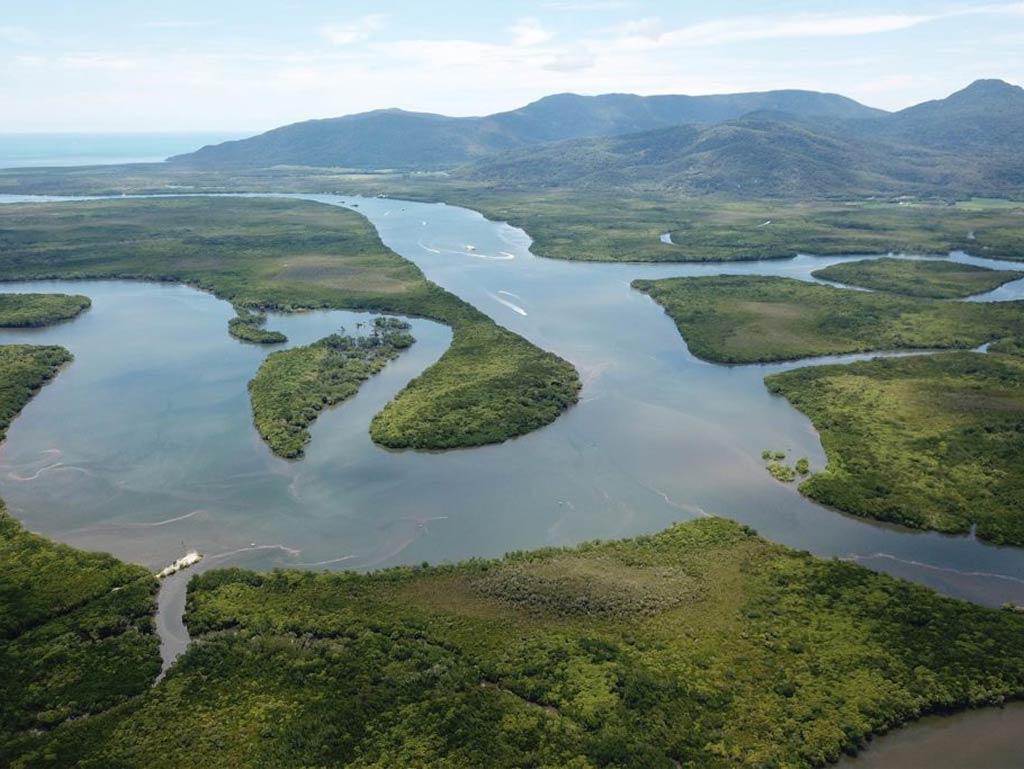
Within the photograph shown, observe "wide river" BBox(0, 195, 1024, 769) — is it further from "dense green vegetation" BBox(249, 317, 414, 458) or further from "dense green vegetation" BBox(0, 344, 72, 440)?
"dense green vegetation" BBox(249, 317, 414, 458)

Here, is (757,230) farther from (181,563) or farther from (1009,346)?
(181,563)

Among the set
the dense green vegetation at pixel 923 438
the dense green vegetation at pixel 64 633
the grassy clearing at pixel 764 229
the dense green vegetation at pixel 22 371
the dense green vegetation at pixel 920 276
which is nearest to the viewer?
the dense green vegetation at pixel 64 633

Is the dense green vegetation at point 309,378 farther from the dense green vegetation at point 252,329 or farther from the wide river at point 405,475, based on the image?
the dense green vegetation at point 252,329

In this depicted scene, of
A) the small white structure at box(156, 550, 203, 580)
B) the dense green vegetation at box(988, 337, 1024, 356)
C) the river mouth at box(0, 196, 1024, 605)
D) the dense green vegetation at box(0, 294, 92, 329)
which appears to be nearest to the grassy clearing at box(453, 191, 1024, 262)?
the dense green vegetation at box(988, 337, 1024, 356)

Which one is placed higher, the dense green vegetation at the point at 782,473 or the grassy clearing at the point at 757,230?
the grassy clearing at the point at 757,230

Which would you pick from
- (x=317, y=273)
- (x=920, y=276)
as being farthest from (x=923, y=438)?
(x=317, y=273)

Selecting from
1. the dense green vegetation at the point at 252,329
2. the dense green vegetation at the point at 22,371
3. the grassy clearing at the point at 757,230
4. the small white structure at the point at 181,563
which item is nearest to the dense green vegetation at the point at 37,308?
the dense green vegetation at the point at 22,371
